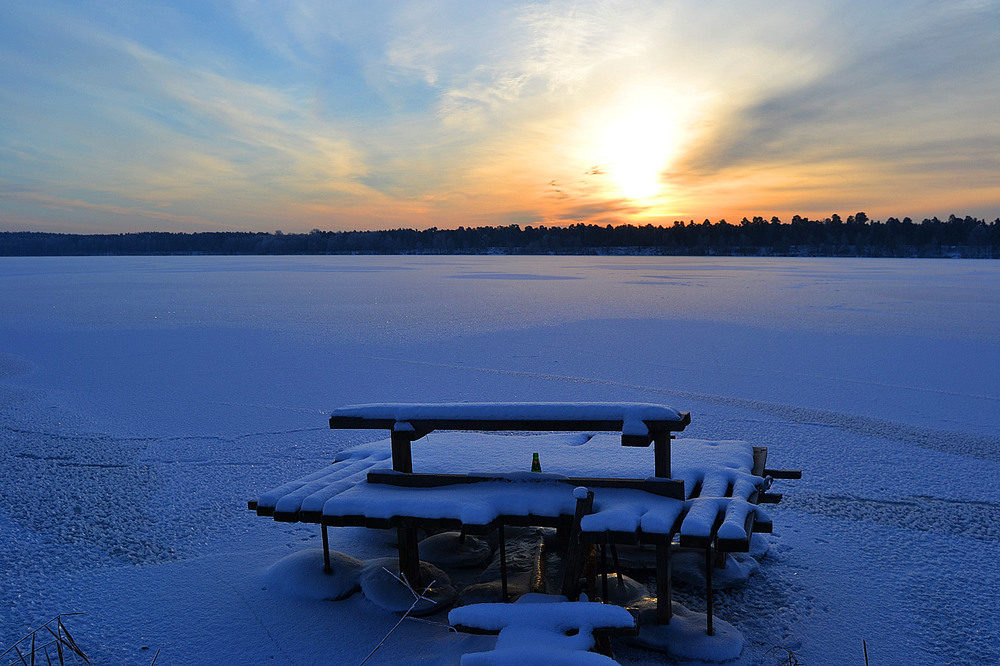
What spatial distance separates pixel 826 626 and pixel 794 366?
8944 millimetres

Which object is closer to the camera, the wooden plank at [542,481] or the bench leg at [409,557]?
the wooden plank at [542,481]

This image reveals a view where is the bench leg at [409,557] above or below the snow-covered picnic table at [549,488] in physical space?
below

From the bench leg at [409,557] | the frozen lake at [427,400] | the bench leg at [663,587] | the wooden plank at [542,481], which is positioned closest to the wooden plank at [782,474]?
the frozen lake at [427,400]

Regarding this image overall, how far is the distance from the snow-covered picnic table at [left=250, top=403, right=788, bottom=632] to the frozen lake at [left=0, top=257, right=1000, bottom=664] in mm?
755

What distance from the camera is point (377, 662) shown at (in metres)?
3.80

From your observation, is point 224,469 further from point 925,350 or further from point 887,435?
point 925,350

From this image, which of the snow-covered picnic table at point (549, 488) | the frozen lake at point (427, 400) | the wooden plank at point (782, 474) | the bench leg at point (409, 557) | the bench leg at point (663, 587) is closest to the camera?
the snow-covered picnic table at point (549, 488)

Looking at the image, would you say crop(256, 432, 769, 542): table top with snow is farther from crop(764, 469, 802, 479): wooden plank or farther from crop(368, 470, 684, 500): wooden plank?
crop(764, 469, 802, 479): wooden plank

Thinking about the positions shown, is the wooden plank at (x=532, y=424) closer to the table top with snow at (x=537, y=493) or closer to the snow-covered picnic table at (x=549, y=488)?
the snow-covered picnic table at (x=549, y=488)

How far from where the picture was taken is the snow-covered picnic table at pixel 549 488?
3703mm

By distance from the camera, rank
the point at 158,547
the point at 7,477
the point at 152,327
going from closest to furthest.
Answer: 1. the point at 158,547
2. the point at 7,477
3. the point at 152,327

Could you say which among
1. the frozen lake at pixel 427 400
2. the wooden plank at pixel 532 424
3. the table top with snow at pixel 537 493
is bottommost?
the frozen lake at pixel 427 400

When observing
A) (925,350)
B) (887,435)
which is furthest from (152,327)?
(925,350)

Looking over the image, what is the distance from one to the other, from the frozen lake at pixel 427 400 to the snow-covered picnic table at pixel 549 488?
76cm
